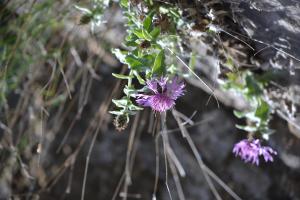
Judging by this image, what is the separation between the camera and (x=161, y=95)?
80 centimetres

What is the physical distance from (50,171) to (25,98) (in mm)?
295

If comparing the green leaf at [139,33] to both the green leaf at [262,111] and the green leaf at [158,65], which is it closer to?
the green leaf at [158,65]

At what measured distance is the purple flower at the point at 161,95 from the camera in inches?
31.2

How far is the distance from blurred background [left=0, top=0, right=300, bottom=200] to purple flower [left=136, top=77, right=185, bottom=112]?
0.91 feet

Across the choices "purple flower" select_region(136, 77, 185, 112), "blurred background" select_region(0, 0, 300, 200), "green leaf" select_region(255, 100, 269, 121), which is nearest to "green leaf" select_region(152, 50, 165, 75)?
"purple flower" select_region(136, 77, 185, 112)

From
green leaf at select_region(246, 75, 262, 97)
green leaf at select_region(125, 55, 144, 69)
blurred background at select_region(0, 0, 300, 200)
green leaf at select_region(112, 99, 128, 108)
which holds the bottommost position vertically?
blurred background at select_region(0, 0, 300, 200)

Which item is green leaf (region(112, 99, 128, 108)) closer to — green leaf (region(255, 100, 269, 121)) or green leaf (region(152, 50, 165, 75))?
green leaf (region(152, 50, 165, 75))

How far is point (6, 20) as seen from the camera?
126 cm

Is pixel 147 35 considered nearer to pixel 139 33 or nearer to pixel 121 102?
pixel 139 33

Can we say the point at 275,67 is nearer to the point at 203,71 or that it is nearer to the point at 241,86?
the point at 241,86

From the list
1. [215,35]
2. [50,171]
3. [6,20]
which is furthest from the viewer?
[50,171]

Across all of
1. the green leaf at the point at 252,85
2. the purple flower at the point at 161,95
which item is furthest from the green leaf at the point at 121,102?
the green leaf at the point at 252,85

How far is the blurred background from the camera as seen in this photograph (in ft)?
4.09

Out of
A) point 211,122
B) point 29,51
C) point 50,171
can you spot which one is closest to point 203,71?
point 211,122
